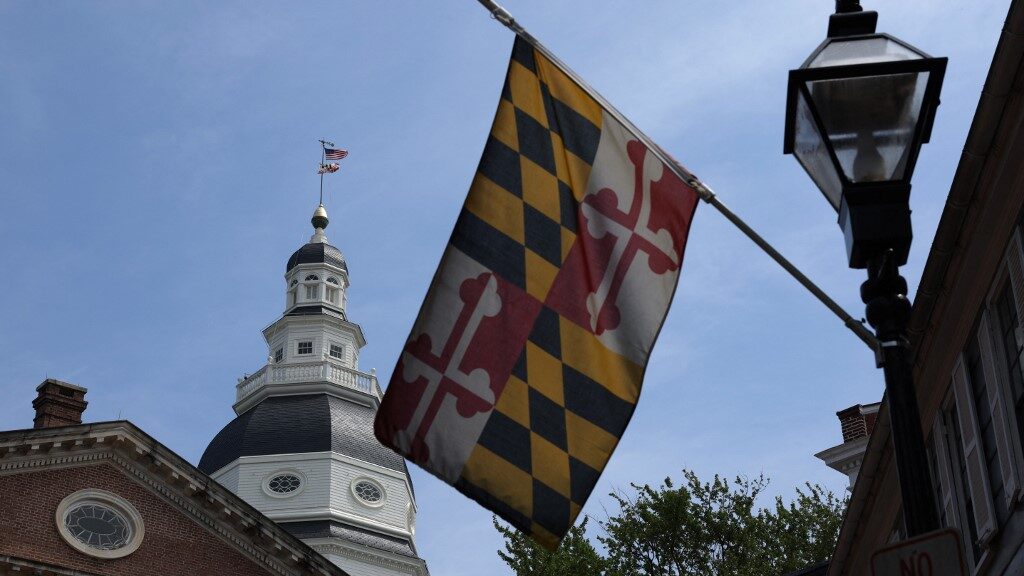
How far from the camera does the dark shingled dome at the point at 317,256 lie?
75.9 meters

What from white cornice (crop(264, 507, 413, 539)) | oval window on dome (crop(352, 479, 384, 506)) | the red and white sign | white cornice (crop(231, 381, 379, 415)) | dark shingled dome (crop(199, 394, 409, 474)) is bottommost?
the red and white sign

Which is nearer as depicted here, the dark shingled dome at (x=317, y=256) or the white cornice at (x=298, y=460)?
the white cornice at (x=298, y=460)

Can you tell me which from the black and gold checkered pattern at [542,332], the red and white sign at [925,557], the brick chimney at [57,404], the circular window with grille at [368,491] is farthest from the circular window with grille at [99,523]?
the red and white sign at [925,557]

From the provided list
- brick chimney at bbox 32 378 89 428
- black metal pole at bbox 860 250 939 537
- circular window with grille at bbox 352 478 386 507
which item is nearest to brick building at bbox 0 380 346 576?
brick chimney at bbox 32 378 89 428

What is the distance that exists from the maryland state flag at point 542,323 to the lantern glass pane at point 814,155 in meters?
3.08

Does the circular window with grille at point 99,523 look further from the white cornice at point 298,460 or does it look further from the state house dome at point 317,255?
the state house dome at point 317,255

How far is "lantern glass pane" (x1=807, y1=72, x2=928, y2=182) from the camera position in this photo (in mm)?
6750

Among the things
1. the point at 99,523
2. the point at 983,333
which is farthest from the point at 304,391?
the point at 983,333

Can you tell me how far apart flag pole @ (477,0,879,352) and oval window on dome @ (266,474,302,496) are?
175 feet

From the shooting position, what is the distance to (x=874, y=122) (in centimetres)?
679

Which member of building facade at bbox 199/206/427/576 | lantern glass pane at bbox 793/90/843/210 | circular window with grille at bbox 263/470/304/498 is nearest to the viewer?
lantern glass pane at bbox 793/90/843/210

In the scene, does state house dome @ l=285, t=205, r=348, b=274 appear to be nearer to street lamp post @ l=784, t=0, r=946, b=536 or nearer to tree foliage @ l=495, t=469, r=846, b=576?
tree foliage @ l=495, t=469, r=846, b=576

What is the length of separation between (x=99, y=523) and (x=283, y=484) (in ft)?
95.6

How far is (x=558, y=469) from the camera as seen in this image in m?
10.1
